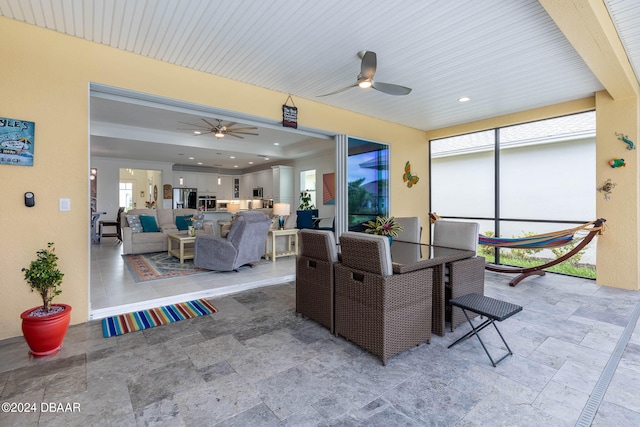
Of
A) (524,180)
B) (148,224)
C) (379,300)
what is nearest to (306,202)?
(148,224)

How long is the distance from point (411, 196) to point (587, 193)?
2826 mm

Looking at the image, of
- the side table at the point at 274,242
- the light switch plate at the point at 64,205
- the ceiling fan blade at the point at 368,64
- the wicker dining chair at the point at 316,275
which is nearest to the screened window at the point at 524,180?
the side table at the point at 274,242

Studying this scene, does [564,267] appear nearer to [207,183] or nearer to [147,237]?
[147,237]

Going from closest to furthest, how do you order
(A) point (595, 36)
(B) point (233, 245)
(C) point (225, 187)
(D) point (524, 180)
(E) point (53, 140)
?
(A) point (595, 36), (E) point (53, 140), (B) point (233, 245), (D) point (524, 180), (C) point (225, 187)

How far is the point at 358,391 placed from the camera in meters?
1.92

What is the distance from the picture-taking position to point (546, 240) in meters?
4.41

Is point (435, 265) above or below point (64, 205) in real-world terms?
below

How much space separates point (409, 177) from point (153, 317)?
5121 mm

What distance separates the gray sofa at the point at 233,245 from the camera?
4.84m

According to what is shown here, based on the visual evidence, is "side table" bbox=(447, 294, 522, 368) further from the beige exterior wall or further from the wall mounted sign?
the beige exterior wall

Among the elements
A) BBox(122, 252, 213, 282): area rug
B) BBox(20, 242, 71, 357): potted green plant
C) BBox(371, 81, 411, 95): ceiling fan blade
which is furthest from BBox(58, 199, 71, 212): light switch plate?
BBox(371, 81, 411, 95): ceiling fan blade

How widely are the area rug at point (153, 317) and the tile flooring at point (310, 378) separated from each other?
4.5 inches

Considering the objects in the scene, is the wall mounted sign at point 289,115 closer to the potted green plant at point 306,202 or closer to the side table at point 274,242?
the side table at point 274,242

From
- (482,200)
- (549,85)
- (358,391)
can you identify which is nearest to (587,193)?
(482,200)
